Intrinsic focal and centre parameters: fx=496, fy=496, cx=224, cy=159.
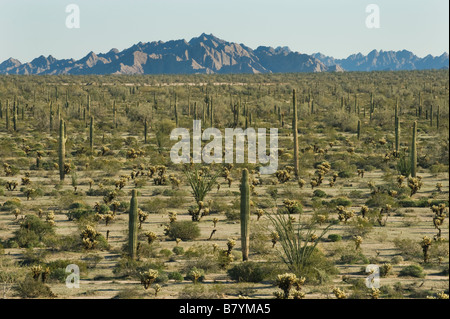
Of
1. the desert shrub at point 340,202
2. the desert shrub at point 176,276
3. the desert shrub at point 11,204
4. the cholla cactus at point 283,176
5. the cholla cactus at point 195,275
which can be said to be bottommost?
the desert shrub at point 176,276

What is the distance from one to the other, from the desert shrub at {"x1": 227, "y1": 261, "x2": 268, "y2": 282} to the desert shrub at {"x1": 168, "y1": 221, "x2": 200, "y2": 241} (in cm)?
360

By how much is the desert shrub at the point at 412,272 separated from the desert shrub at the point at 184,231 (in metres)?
6.33

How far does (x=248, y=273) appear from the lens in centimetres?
1216

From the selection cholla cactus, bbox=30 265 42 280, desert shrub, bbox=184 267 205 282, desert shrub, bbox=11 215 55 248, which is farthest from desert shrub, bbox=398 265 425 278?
desert shrub, bbox=11 215 55 248

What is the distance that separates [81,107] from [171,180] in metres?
31.8

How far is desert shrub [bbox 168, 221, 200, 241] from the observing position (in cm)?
1581

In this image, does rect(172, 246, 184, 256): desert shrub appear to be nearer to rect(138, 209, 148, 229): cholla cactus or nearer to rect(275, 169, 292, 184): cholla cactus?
rect(138, 209, 148, 229): cholla cactus

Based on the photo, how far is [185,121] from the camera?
157 feet

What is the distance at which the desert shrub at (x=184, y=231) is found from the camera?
15.8 metres

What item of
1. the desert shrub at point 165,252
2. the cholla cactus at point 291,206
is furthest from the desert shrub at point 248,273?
the cholla cactus at point 291,206

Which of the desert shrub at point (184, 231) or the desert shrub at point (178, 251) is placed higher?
the desert shrub at point (184, 231)

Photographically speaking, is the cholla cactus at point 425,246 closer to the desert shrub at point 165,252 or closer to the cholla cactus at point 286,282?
the cholla cactus at point 286,282

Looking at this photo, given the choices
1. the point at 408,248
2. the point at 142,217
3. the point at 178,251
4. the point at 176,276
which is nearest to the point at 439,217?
the point at 408,248

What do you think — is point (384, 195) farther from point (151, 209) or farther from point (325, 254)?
point (151, 209)
